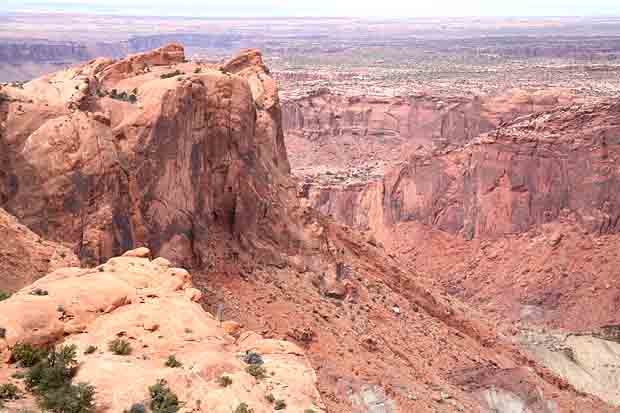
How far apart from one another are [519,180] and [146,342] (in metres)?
39.1

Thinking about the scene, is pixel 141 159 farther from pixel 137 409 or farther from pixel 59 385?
pixel 137 409

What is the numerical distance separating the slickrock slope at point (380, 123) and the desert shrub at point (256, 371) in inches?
2629

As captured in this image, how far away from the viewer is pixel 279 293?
26875 millimetres

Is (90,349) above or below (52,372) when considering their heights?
below

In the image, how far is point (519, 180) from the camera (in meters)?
50.3

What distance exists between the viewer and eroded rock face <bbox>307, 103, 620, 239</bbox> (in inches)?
1887

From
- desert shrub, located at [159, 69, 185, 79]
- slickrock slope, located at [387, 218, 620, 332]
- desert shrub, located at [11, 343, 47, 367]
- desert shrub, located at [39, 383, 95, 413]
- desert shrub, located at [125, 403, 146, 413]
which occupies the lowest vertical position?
slickrock slope, located at [387, 218, 620, 332]

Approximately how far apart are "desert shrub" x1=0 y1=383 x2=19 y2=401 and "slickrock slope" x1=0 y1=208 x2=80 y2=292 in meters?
5.40

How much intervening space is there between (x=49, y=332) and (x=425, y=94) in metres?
85.5

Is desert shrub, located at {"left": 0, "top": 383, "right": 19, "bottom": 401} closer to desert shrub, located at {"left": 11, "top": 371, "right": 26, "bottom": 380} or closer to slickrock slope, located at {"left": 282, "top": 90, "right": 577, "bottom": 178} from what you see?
desert shrub, located at {"left": 11, "top": 371, "right": 26, "bottom": 380}

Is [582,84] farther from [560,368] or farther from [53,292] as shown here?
[53,292]

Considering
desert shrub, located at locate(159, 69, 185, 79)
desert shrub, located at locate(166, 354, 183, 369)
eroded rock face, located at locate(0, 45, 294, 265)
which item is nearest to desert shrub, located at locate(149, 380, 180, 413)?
desert shrub, located at locate(166, 354, 183, 369)

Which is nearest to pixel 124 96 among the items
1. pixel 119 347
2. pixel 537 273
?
pixel 119 347

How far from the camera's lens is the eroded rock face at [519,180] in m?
47.9
